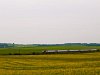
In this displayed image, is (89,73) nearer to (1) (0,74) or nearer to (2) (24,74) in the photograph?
(2) (24,74)

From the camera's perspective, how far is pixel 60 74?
3378 centimetres

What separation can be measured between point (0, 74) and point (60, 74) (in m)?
6.96

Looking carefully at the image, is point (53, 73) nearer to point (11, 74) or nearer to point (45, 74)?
point (45, 74)

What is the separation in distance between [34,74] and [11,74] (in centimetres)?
272

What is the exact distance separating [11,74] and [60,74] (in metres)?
5.75

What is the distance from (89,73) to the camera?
33.8 m

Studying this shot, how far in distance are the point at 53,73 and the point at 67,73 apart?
163 centimetres

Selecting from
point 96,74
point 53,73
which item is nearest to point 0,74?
point 53,73

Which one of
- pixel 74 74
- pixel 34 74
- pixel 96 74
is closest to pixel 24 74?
pixel 34 74

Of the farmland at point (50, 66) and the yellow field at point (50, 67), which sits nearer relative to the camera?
the yellow field at point (50, 67)

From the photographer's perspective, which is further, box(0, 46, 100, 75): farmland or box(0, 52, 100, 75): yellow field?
box(0, 46, 100, 75): farmland

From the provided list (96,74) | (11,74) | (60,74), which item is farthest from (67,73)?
(11,74)

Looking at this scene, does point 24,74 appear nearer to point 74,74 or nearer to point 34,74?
point 34,74

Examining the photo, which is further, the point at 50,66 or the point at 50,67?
the point at 50,66
